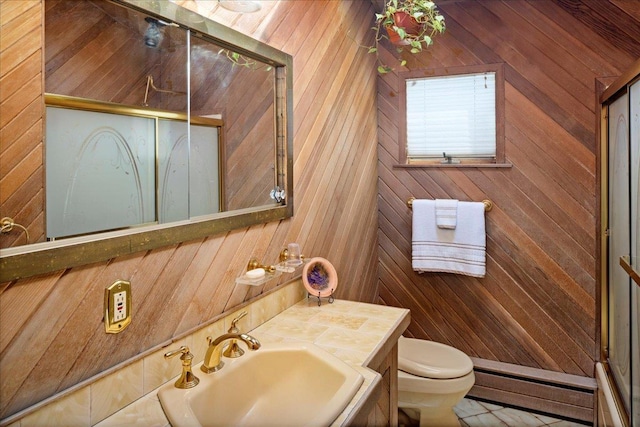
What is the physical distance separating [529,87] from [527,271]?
113 cm

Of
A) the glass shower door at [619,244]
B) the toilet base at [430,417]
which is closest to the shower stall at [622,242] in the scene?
the glass shower door at [619,244]

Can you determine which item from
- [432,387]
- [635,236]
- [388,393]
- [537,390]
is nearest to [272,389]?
[388,393]

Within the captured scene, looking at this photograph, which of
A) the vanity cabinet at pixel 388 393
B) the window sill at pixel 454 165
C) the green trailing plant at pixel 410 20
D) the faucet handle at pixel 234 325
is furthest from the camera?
the window sill at pixel 454 165

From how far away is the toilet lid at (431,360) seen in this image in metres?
2.20

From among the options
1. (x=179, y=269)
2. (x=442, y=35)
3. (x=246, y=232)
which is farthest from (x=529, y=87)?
(x=179, y=269)

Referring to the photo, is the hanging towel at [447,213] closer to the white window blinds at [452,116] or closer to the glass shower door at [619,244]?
the white window blinds at [452,116]

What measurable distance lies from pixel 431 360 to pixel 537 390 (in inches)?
31.3

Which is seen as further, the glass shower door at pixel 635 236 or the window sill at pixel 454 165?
the window sill at pixel 454 165

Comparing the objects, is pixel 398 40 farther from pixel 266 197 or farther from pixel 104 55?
pixel 104 55

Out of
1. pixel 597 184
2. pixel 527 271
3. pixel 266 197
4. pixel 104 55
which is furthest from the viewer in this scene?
pixel 527 271

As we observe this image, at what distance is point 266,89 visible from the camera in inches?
71.9

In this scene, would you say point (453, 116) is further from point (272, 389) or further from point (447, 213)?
point (272, 389)

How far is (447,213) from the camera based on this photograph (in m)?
2.84

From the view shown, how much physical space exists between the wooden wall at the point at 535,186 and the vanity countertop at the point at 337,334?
4.28 ft
